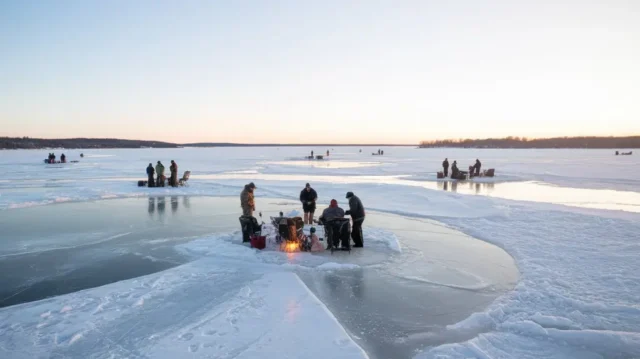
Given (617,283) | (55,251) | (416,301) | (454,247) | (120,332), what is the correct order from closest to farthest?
(120,332) → (416,301) → (617,283) → (55,251) → (454,247)

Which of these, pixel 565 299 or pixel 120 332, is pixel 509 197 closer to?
pixel 565 299

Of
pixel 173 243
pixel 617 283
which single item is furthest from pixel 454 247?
pixel 173 243

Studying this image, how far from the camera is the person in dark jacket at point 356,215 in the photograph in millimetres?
9109

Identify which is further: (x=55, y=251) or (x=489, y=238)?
(x=489, y=238)

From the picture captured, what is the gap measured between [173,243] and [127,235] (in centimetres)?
171

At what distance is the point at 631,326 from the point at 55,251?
10.5 meters

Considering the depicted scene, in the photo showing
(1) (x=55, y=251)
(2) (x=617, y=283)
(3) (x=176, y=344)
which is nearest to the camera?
(3) (x=176, y=344)

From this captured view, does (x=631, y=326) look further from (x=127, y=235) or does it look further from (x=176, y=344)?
(x=127, y=235)

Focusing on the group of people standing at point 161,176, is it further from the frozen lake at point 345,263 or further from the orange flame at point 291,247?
the orange flame at point 291,247

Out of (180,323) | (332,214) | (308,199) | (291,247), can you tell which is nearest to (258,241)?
(291,247)

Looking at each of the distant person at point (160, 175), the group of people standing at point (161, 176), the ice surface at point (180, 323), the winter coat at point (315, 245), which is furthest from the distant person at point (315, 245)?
the distant person at point (160, 175)

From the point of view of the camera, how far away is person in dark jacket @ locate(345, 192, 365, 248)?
29.9ft

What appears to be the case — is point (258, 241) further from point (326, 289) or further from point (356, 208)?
point (326, 289)

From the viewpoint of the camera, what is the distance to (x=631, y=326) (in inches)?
213
